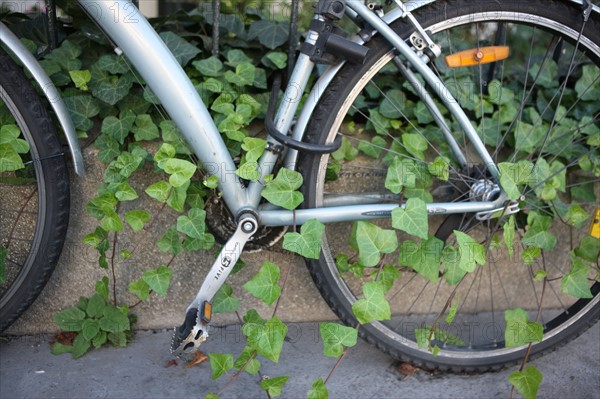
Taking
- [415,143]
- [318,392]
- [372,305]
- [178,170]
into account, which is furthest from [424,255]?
[178,170]

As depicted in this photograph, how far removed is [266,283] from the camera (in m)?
1.51

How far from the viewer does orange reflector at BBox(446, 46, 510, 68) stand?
1.70 meters

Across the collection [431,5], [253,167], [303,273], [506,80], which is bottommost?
[303,273]

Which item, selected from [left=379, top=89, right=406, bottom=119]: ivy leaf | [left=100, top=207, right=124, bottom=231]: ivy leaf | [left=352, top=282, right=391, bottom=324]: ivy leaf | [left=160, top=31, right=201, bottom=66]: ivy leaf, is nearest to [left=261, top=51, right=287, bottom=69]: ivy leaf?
[left=160, top=31, right=201, bottom=66]: ivy leaf

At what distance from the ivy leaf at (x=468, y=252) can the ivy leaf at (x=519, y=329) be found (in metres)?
0.19

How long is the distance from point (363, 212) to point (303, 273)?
0.43 meters

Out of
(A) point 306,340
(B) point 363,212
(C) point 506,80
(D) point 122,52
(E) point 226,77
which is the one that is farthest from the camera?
(C) point 506,80

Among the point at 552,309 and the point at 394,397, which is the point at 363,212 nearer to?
the point at 394,397

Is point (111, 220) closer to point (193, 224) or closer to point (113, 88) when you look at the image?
point (193, 224)

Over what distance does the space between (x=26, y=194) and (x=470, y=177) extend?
128 centimetres

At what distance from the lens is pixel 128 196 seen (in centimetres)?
165

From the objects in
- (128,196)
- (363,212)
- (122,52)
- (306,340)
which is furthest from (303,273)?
(122,52)

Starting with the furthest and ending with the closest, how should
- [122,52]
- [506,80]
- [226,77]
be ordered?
[506,80] < [226,77] < [122,52]

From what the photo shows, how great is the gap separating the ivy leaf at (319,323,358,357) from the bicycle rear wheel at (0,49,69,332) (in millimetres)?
778
